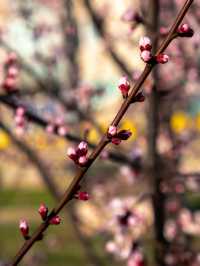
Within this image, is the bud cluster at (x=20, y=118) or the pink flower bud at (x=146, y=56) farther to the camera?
the bud cluster at (x=20, y=118)

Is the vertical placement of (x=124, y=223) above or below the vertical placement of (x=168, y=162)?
below

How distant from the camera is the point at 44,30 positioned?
643 centimetres

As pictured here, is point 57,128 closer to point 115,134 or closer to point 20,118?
point 20,118

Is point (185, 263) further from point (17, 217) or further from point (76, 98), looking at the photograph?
point (17, 217)

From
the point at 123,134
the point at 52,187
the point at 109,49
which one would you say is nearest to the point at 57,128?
the point at 109,49

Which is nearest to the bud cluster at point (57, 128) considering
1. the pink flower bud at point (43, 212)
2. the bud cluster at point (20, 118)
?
the bud cluster at point (20, 118)

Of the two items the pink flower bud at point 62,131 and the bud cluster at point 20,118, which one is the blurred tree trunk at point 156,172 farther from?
the bud cluster at point 20,118

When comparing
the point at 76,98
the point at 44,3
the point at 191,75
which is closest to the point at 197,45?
the point at 191,75

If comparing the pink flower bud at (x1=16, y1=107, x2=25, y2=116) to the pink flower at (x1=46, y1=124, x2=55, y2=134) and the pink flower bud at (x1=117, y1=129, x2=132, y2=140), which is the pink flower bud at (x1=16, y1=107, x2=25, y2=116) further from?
the pink flower bud at (x1=117, y1=129, x2=132, y2=140)

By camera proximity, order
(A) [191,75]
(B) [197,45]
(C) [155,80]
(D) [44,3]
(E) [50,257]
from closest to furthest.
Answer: (C) [155,80] < (B) [197,45] < (A) [191,75] < (D) [44,3] < (E) [50,257]

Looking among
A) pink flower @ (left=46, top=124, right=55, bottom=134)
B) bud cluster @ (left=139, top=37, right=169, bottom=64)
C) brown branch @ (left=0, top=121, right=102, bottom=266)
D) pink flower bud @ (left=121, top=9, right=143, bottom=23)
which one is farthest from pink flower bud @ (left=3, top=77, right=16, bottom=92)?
bud cluster @ (left=139, top=37, right=169, bottom=64)

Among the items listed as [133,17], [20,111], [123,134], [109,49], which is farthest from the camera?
[109,49]

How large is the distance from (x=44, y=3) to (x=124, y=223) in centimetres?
1040

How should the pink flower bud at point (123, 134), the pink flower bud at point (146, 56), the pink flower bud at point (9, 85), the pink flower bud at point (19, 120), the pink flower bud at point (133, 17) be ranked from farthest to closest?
the pink flower bud at point (19, 120)
the pink flower bud at point (9, 85)
the pink flower bud at point (133, 17)
the pink flower bud at point (123, 134)
the pink flower bud at point (146, 56)
